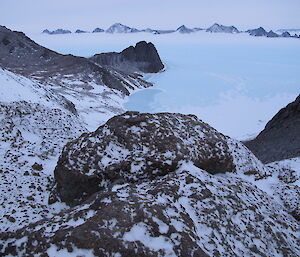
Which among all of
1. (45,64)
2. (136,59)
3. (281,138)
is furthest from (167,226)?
(136,59)

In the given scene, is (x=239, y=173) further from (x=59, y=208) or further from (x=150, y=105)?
(x=150, y=105)

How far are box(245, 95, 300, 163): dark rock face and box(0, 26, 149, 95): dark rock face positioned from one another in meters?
49.3

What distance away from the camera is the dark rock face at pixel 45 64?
77.3 metres

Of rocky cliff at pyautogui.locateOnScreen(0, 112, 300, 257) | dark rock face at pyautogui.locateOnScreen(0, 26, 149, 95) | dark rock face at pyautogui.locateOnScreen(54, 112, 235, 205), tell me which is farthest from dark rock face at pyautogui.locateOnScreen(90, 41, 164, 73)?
rocky cliff at pyautogui.locateOnScreen(0, 112, 300, 257)

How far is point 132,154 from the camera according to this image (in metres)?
11.0

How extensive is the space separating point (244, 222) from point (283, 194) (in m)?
5.74

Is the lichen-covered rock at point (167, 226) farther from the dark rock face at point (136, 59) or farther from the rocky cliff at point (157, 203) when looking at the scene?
the dark rock face at point (136, 59)

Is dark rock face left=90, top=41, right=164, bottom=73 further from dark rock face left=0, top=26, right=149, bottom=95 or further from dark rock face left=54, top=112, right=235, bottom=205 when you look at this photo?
dark rock face left=54, top=112, right=235, bottom=205

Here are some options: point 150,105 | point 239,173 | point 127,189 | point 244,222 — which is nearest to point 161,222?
point 127,189

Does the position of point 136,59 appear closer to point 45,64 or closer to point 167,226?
point 45,64

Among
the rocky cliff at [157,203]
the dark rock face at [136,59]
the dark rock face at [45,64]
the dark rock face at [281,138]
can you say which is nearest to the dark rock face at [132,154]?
the rocky cliff at [157,203]

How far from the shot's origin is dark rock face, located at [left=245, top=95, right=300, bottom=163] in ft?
97.3

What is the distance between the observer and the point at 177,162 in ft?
35.3

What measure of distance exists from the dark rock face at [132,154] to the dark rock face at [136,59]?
384 ft
